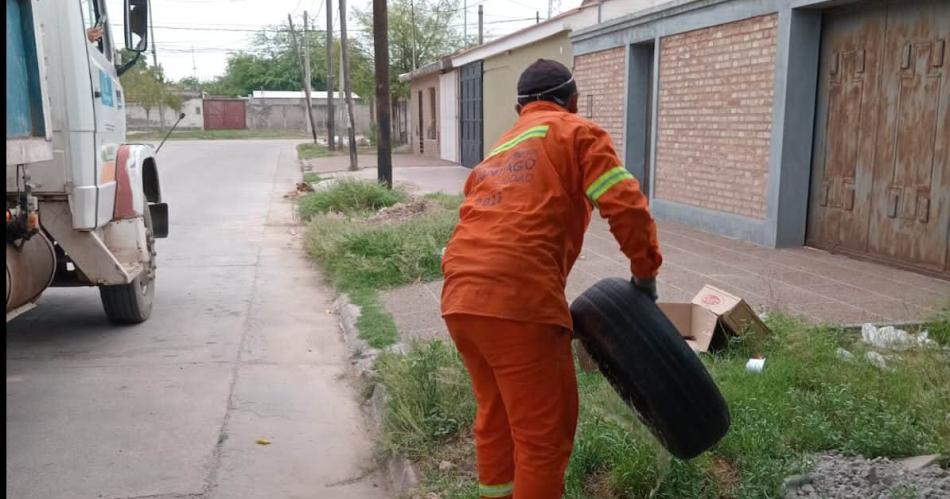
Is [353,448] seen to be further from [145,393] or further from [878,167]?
[878,167]

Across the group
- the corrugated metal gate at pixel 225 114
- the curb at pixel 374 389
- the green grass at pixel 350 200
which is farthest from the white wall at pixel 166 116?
the curb at pixel 374 389

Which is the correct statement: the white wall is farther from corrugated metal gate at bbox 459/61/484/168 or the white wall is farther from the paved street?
the paved street

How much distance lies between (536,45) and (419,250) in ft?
31.9

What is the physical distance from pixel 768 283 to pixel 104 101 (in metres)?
5.27

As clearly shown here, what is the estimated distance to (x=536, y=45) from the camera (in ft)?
55.6

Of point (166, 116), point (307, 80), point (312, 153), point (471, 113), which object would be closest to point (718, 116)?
point (471, 113)

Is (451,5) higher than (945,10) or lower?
higher

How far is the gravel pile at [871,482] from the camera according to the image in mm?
2969

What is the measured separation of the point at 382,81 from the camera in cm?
1434

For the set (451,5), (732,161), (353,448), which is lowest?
(353,448)

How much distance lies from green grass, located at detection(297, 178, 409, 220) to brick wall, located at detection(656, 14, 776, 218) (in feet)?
13.9

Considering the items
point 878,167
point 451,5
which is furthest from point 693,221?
point 451,5

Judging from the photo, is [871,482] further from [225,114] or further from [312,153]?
[225,114]

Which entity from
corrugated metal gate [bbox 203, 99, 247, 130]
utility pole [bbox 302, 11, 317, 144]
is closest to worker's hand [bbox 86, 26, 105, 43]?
utility pole [bbox 302, 11, 317, 144]
